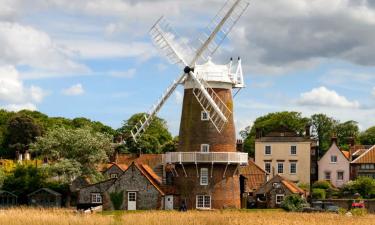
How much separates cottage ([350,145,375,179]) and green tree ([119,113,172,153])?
2097 centimetres

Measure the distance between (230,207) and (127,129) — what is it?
5247 cm

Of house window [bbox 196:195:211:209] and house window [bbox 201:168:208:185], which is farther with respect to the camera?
house window [bbox 201:168:208:185]

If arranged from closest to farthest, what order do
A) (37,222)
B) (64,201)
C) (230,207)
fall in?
(37,222) → (230,207) → (64,201)

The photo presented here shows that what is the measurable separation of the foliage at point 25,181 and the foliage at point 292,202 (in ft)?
65.5

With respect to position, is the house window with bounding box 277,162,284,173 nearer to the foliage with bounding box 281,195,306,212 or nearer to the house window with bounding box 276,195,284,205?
the house window with bounding box 276,195,284,205

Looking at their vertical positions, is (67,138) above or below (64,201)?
above

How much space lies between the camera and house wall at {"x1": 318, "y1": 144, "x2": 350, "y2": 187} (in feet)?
247

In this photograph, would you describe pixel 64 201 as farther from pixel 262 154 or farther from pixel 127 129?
pixel 127 129

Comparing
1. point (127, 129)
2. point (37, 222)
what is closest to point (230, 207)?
point (37, 222)

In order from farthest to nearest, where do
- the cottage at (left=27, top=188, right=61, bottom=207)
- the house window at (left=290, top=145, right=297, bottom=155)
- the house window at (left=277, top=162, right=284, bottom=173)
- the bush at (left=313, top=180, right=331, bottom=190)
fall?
the house window at (left=277, top=162, right=284, bottom=173) → the house window at (left=290, top=145, right=297, bottom=155) → the bush at (left=313, top=180, right=331, bottom=190) → the cottage at (left=27, top=188, right=61, bottom=207)

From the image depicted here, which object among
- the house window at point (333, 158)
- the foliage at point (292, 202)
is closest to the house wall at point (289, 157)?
the house window at point (333, 158)

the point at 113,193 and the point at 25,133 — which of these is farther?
the point at 25,133

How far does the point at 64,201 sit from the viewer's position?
62844mm

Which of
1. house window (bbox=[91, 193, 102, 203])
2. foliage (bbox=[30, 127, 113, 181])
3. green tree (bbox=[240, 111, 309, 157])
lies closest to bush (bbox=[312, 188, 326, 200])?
foliage (bbox=[30, 127, 113, 181])
